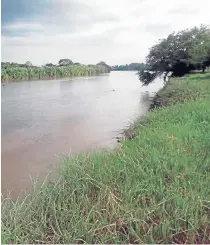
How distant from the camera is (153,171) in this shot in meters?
2.00

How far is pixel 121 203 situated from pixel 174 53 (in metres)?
12.8

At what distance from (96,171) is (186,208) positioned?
0.64 metres

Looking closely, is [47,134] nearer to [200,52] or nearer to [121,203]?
[121,203]

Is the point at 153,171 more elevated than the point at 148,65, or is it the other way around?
the point at 148,65

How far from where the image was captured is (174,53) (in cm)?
1379

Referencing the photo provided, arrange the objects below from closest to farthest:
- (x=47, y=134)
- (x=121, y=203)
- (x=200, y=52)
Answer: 1. (x=121, y=203)
2. (x=47, y=134)
3. (x=200, y=52)

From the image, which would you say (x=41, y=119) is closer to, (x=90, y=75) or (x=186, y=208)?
(x=186, y=208)

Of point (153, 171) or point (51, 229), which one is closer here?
point (51, 229)

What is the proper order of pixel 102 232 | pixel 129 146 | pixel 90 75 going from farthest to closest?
pixel 90 75, pixel 129 146, pixel 102 232

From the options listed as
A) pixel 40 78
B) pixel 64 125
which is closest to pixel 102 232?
pixel 64 125

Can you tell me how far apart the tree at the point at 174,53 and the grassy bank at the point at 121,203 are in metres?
11.9

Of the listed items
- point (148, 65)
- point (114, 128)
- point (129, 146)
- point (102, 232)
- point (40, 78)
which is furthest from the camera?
point (40, 78)

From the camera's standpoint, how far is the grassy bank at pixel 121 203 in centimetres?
149

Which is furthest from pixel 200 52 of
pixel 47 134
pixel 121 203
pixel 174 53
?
pixel 121 203
